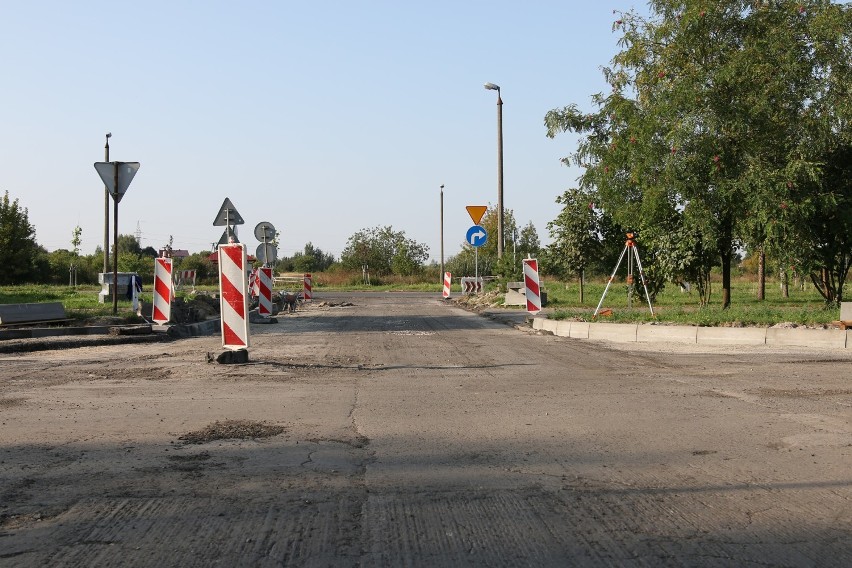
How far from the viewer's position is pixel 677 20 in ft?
71.1

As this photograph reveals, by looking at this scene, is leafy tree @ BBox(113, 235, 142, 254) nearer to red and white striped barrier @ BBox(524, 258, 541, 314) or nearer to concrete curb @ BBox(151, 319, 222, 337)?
concrete curb @ BBox(151, 319, 222, 337)

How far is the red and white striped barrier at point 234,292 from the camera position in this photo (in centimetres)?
1220

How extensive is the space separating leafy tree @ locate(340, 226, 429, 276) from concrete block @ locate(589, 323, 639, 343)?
228 ft

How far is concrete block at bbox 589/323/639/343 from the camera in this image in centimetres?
1714

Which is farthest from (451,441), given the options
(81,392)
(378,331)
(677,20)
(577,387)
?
(677,20)

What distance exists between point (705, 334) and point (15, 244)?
56.4 m

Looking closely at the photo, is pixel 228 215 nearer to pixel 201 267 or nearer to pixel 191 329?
pixel 191 329

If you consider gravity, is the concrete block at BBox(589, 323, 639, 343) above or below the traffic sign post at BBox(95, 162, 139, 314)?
below

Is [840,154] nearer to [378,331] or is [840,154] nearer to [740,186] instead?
[740,186]

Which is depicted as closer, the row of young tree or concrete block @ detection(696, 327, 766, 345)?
concrete block @ detection(696, 327, 766, 345)

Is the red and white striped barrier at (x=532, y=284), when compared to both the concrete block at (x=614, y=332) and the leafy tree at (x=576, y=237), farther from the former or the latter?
the leafy tree at (x=576, y=237)

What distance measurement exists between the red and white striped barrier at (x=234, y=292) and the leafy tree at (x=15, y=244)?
53.6 metres

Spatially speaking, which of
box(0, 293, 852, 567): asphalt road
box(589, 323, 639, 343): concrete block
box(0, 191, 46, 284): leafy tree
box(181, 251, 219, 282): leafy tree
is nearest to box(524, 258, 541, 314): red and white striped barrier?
box(589, 323, 639, 343): concrete block

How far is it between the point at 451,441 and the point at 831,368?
6891mm
